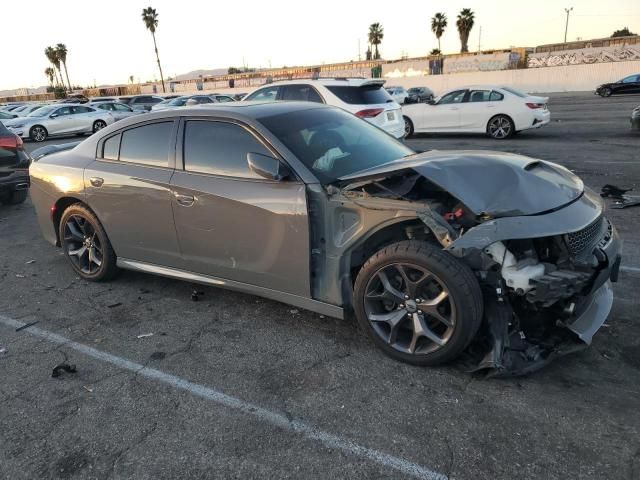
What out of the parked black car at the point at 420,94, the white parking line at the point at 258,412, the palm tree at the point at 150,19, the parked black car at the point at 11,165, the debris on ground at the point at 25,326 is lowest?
the parked black car at the point at 420,94

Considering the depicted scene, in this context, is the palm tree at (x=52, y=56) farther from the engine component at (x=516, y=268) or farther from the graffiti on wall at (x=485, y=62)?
the engine component at (x=516, y=268)

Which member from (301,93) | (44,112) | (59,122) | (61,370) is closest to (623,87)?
(301,93)

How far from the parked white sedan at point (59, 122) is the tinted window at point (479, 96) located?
1512 centimetres

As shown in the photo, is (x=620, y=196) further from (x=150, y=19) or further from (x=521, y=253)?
(x=150, y=19)

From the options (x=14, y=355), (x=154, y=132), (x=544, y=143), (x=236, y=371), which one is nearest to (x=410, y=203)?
(x=236, y=371)

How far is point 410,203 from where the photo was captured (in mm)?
3111

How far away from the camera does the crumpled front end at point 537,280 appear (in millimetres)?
2836

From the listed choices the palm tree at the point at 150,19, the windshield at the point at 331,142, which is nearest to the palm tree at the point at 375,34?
the palm tree at the point at 150,19

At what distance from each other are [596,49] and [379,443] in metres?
49.8

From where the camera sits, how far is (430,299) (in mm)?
3129

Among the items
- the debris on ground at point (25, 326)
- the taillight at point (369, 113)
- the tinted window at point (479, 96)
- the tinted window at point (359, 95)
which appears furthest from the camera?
the tinted window at point (479, 96)

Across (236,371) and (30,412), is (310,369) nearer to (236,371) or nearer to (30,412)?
(236,371)

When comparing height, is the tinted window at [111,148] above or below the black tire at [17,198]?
above

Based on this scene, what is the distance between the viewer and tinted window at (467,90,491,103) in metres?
14.1
